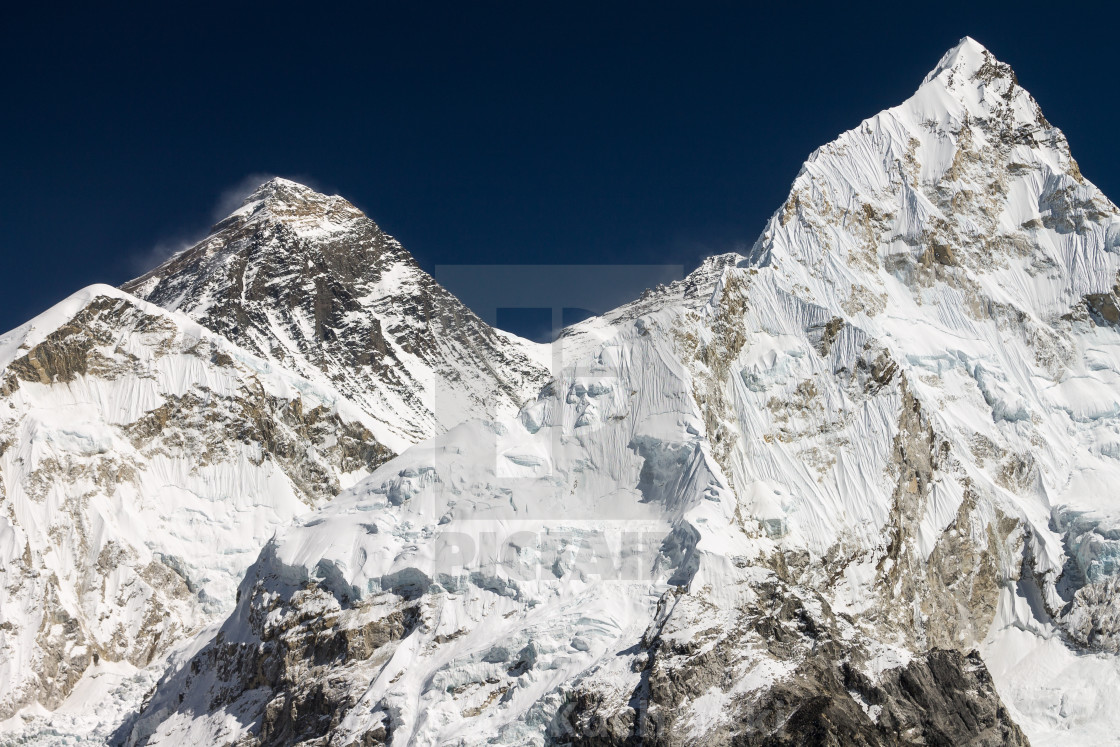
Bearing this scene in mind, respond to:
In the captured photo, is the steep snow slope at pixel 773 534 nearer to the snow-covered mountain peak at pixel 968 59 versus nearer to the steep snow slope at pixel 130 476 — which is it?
the snow-covered mountain peak at pixel 968 59

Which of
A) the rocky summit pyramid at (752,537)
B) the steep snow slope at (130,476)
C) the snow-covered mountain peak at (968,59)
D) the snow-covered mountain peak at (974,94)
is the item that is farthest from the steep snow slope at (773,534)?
the steep snow slope at (130,476)

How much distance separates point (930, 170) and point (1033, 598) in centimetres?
4525

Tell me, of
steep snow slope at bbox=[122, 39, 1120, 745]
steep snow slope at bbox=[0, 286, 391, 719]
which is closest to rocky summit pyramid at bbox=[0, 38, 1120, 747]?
steep snow slope at bbox=[122, 39, 1120, 745]

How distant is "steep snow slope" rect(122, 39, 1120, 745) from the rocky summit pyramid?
22cm

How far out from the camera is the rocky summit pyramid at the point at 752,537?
72125 mm

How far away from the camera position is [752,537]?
8244 centimetres

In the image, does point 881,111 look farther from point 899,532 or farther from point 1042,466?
point 899,532

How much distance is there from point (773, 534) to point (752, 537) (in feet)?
9.76

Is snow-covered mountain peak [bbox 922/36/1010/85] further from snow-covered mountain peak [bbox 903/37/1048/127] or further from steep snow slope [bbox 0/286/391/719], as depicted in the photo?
steep snow slope [bbox 0/286/391/719]

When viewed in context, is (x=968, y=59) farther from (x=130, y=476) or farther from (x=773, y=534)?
(x=130, y=476)

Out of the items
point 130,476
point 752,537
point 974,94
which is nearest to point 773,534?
point 752,537

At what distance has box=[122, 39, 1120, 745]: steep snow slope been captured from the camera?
71.4 meters

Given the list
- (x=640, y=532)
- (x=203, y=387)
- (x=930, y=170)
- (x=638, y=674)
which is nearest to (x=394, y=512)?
(x=640, y=532)

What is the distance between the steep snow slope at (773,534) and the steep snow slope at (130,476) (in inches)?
1346
